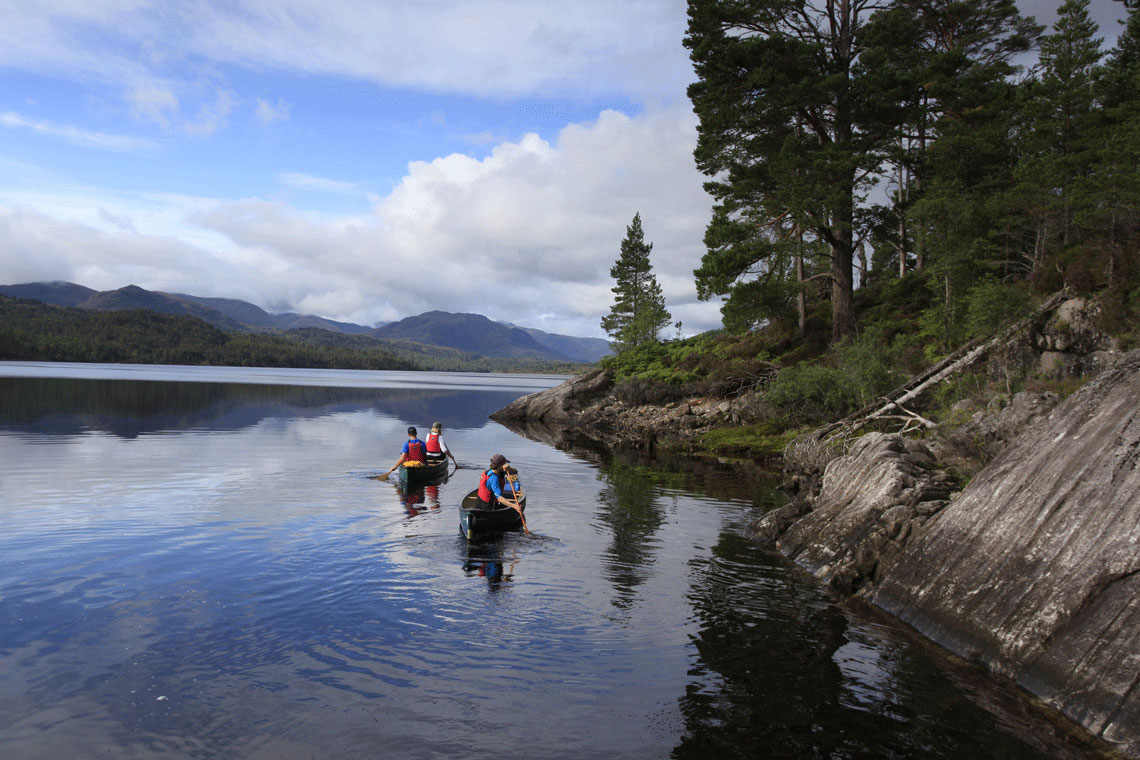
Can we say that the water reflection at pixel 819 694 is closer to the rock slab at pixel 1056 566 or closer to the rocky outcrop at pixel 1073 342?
the rock slab at pixel 1056 566

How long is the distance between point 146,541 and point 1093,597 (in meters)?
18.2

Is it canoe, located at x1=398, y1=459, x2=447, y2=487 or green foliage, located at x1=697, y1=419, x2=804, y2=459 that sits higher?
green foliage, located at x1=697, y1=419, x2=804, y2=459

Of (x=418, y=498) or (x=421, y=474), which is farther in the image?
(x=421, y=474)

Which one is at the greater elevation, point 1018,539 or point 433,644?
point 1018,539

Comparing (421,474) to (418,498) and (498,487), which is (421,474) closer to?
(418,498)

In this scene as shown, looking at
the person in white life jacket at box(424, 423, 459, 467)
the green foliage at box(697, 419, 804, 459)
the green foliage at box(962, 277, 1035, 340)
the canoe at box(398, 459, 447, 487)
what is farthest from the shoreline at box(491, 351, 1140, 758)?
the green foliage at box(697, 419, 804, 459)

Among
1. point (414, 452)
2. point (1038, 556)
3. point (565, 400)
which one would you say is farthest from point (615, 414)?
point (1038, 556)

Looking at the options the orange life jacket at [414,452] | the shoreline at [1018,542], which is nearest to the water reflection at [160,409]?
the orange life jacket at [414,452]

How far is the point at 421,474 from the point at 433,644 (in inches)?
615

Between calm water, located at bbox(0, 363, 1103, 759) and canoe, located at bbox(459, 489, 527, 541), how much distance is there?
1.95 ft

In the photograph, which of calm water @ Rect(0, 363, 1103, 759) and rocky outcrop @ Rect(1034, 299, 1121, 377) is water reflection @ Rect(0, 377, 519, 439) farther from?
rocky outcrop @ Rect(1034, 299, 1121, 377)

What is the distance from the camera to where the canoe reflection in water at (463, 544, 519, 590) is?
14320mm

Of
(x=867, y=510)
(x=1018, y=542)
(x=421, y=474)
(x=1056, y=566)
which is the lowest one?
(x=421, y=474)

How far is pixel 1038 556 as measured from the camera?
9938mm
